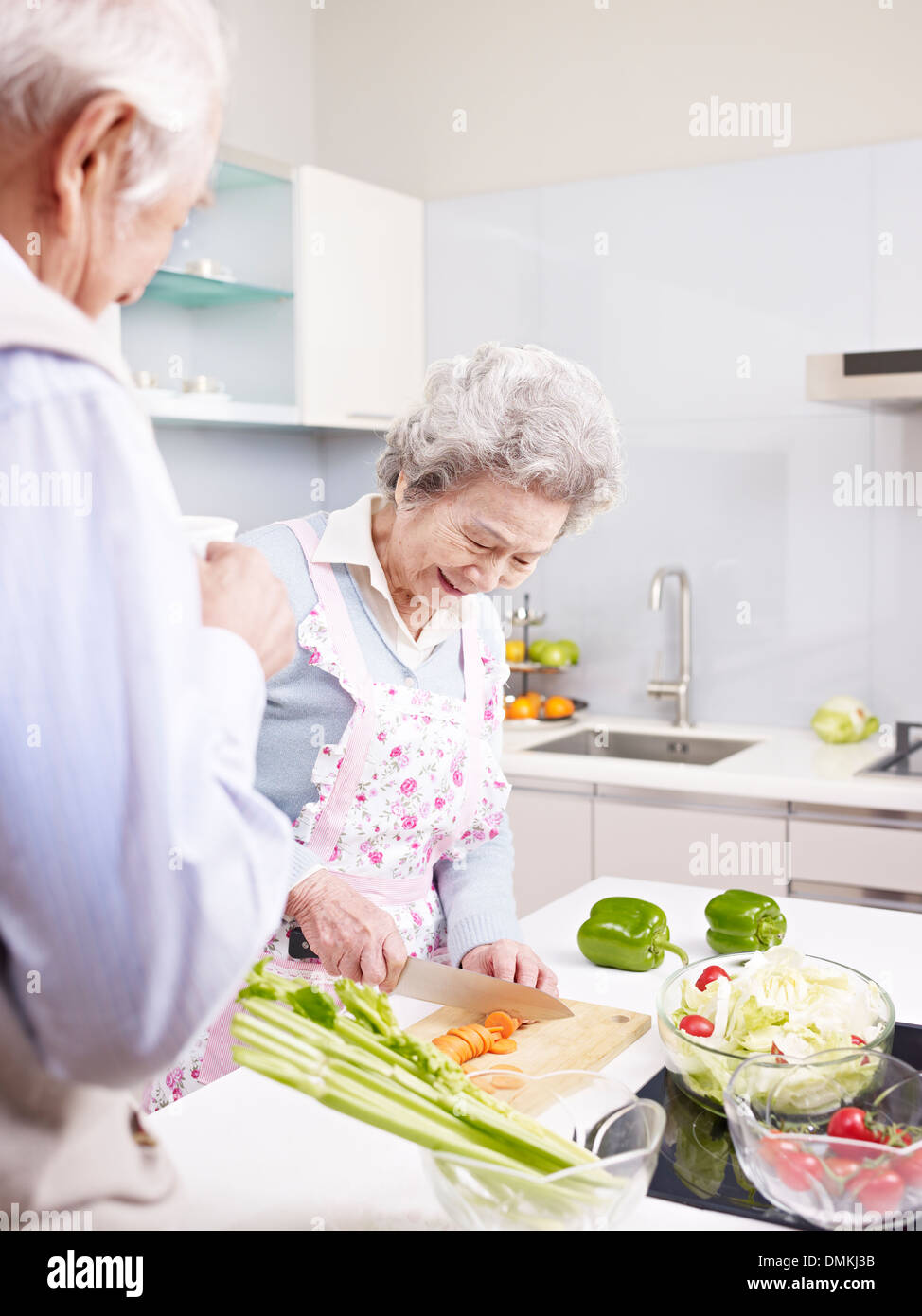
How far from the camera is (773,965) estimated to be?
1.21 metres

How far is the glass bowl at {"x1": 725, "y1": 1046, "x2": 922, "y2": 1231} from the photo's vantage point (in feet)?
2.85

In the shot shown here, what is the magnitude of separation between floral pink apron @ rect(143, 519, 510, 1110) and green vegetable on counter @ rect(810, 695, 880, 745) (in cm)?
150

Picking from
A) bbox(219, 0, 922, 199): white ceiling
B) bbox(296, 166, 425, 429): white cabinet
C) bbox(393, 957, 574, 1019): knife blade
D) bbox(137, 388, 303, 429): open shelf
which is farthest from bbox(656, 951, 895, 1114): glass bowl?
bbox(219, 0, 922, 199): white ceiling

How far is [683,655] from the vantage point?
10.6 ft

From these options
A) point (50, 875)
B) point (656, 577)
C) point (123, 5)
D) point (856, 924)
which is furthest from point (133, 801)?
point (656, 577)

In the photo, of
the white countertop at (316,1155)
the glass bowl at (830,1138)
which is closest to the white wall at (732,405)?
the white countertop at (316,1155)

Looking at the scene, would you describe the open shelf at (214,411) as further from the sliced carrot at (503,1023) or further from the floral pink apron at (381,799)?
the sliced carrot at (503,1023)

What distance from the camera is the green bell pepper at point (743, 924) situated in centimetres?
153

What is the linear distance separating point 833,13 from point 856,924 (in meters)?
2.33

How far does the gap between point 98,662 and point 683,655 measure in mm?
2789

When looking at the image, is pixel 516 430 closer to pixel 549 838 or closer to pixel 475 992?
pixel 475 992

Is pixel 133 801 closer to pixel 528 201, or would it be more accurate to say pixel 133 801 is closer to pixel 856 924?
pixel 856 924

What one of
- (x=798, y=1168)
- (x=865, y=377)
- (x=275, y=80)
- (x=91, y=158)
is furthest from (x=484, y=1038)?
(x=275, y=80)

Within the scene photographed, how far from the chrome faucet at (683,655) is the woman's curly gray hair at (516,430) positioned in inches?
64.7
